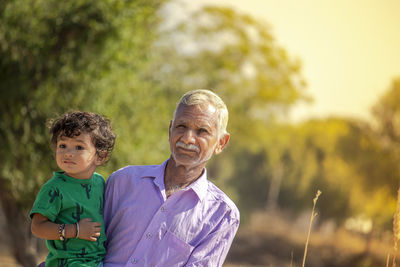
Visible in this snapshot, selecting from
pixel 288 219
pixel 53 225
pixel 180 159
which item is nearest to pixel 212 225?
pixel 180 159

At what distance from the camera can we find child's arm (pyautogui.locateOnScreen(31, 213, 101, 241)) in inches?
104

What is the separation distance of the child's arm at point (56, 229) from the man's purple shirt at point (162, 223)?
0.79 ft

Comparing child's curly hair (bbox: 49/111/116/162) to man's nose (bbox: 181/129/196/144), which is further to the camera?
man's nose (bbox: 181/129/196/144)

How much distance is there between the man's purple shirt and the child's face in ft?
0.87

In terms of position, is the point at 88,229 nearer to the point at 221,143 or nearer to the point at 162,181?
the point at 162,181

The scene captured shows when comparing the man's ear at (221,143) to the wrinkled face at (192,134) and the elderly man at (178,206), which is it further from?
the wrinkled face at (192,134)

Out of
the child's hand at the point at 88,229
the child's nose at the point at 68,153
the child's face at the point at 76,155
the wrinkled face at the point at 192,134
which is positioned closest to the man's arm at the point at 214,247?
the wrinkled face at the point at 192,134

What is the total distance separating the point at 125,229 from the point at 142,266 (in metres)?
0.25

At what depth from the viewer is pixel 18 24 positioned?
8891mm

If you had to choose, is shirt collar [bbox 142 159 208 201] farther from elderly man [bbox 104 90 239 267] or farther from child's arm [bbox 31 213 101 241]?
child's arm [bbox 31 213 101 241]

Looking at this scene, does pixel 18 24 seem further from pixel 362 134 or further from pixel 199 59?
pixel 362 134

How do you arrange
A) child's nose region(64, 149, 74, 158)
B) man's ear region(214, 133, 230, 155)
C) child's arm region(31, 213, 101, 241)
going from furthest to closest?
man's ear region(214, 133, 230, 155) → child's nose region(64, 149, 74, 158) → child's arm region(31, 213, 101, 241)

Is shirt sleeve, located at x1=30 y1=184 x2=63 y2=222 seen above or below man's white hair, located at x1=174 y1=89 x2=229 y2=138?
below

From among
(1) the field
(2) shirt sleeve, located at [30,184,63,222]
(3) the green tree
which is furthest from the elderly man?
(1) the field
